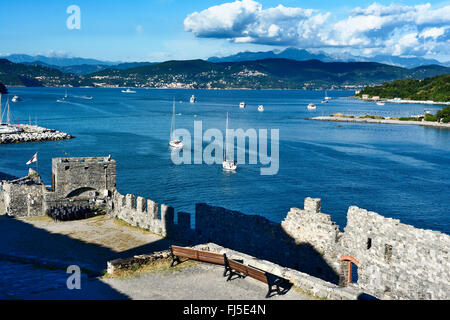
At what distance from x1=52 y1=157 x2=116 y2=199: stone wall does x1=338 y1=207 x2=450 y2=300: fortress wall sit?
45.8ft

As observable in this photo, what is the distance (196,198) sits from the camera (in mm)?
38969

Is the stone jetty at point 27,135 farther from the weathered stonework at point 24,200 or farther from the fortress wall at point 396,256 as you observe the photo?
the fortress wall at point 396,256

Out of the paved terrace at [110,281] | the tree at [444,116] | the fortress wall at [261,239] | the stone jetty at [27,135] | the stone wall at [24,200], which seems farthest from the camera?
the tree at [444,116]

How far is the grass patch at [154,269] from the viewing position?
464 inches

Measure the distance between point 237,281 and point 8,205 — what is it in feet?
57.8

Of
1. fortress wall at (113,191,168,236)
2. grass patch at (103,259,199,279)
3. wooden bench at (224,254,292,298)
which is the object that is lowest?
fortress wall at (113,191,168,236)

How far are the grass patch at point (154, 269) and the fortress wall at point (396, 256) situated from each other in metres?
4.87

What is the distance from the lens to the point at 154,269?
12.2 m

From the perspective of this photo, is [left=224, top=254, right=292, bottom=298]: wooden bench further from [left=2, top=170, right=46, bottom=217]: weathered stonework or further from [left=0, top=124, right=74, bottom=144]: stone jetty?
[left=0, top=124, right=74, bottom=144]: stone jetty

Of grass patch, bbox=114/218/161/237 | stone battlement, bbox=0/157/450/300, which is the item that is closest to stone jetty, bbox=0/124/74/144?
grass patch, bbox=114/218/161/237

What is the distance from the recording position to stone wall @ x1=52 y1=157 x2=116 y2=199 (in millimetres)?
24031

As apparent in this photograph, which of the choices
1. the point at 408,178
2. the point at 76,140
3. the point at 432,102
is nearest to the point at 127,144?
the point at 76,140

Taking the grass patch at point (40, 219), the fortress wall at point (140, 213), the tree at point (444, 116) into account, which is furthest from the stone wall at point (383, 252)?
the tree at point (444, 116)
